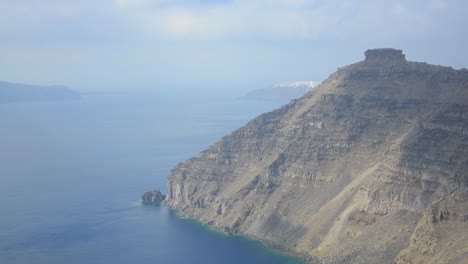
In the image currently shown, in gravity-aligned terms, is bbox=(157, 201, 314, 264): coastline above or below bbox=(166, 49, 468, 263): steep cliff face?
below

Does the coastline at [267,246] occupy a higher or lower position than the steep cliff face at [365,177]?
lower

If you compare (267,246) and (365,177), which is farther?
(365,177)

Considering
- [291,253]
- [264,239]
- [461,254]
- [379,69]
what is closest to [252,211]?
[264,239]

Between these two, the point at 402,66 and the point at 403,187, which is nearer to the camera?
the point at 403,187

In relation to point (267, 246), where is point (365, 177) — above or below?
above

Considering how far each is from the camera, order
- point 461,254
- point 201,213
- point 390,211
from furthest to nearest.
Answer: point 201,213 < point 390,211 < point 461,254

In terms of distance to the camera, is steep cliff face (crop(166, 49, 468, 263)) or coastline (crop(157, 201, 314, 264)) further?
coastline (crop(157, 201, 314, 264))

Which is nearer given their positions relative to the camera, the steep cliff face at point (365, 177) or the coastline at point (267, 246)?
the steep cliff face at point (365, 177)

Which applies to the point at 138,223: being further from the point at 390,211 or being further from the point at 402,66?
the point at 402,66
